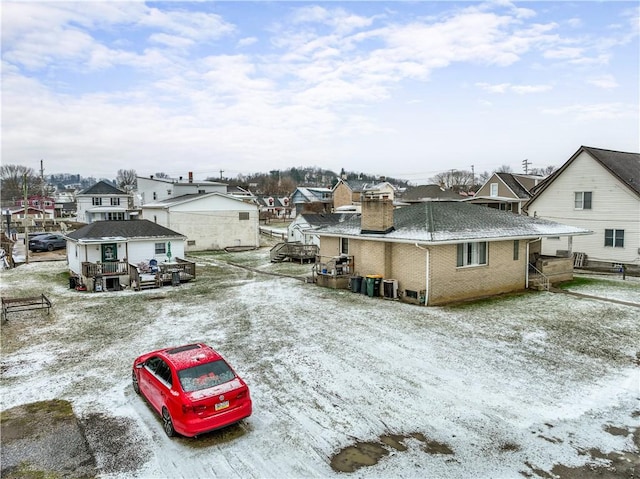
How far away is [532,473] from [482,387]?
139 inches

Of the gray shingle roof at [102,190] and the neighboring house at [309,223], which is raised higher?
the gray shingle roof at [102,190]

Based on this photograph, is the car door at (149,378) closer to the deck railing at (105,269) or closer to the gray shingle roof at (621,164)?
the deck railing at (105,269)

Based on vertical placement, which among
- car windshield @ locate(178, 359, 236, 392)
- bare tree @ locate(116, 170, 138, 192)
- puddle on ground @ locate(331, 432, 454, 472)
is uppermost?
bare tree @ locate(116, 170, 138, 192)

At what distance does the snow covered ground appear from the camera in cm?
843

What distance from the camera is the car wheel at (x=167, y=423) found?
8.99 metres

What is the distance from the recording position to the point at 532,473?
25.7 feet

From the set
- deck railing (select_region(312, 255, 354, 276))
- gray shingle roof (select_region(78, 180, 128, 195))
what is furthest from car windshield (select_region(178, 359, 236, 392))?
gray shingle roof (select_region(78, 180, 128, 195))

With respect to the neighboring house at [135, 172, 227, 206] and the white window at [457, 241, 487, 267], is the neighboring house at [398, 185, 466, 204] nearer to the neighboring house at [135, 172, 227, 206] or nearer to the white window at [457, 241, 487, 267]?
the neighboring house at [135, 172, 227, 206]

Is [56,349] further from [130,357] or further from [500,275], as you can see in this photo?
[500,275]

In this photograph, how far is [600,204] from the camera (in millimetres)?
30203

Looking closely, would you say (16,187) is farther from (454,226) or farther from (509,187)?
(454,226)

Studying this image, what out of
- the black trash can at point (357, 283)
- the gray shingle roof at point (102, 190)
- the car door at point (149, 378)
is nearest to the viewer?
the car door at point (149, 378)

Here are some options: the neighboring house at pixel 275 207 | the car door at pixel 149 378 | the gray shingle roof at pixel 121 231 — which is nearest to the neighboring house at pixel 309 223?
the gray shingle roof at pixel 121 231

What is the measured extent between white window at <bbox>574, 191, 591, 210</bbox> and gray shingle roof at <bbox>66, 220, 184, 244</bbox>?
2922cm
